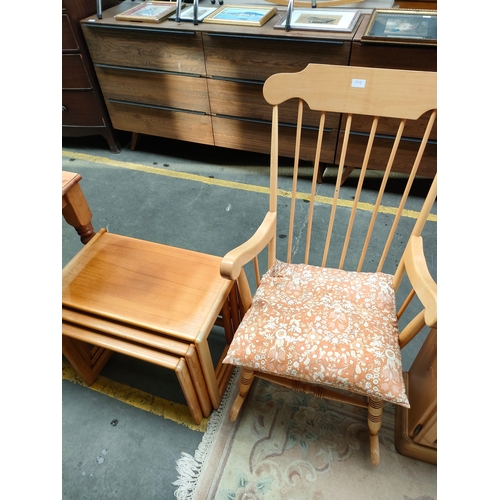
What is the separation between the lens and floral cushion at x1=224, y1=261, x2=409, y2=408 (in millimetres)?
883

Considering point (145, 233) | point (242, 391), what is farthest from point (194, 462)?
point (145, 233)

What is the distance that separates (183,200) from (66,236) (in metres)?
0.72

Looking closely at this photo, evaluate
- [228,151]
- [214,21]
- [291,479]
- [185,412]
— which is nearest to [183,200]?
[228,151]

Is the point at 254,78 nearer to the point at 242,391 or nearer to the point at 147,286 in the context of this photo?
the point at 147,286

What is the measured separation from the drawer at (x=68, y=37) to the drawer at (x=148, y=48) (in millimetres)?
77

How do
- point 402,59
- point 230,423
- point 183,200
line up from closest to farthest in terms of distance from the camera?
point 230,423, point 402,59, point 183,200

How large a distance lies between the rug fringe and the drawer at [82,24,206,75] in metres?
1.88

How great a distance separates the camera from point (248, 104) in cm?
212

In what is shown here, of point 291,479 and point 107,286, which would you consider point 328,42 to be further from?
point 291,479

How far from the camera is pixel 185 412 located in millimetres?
1305

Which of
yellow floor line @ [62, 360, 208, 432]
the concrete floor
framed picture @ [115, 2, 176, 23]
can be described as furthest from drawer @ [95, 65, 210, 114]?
yellow floor line @ [62, 360, 208, 432]

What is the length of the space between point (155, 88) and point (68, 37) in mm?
583

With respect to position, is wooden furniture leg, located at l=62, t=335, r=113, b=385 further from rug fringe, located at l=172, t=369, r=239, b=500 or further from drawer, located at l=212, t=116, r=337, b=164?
drawer, located at l=212, t=116, r=337, b=164

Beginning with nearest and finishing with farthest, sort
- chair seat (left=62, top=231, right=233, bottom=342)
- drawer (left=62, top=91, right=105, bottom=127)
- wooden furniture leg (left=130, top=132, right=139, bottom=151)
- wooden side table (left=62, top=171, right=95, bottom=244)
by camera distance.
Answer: chair seat (left=62, top=231, right=233, bottom=342), wooden side table (left=62, top=171, right=95, bottom=244), drawer (left=62, top=91, right=105, bottom=127), wooden furniture leg (left=130, top=132, right=139, bottom=151)
